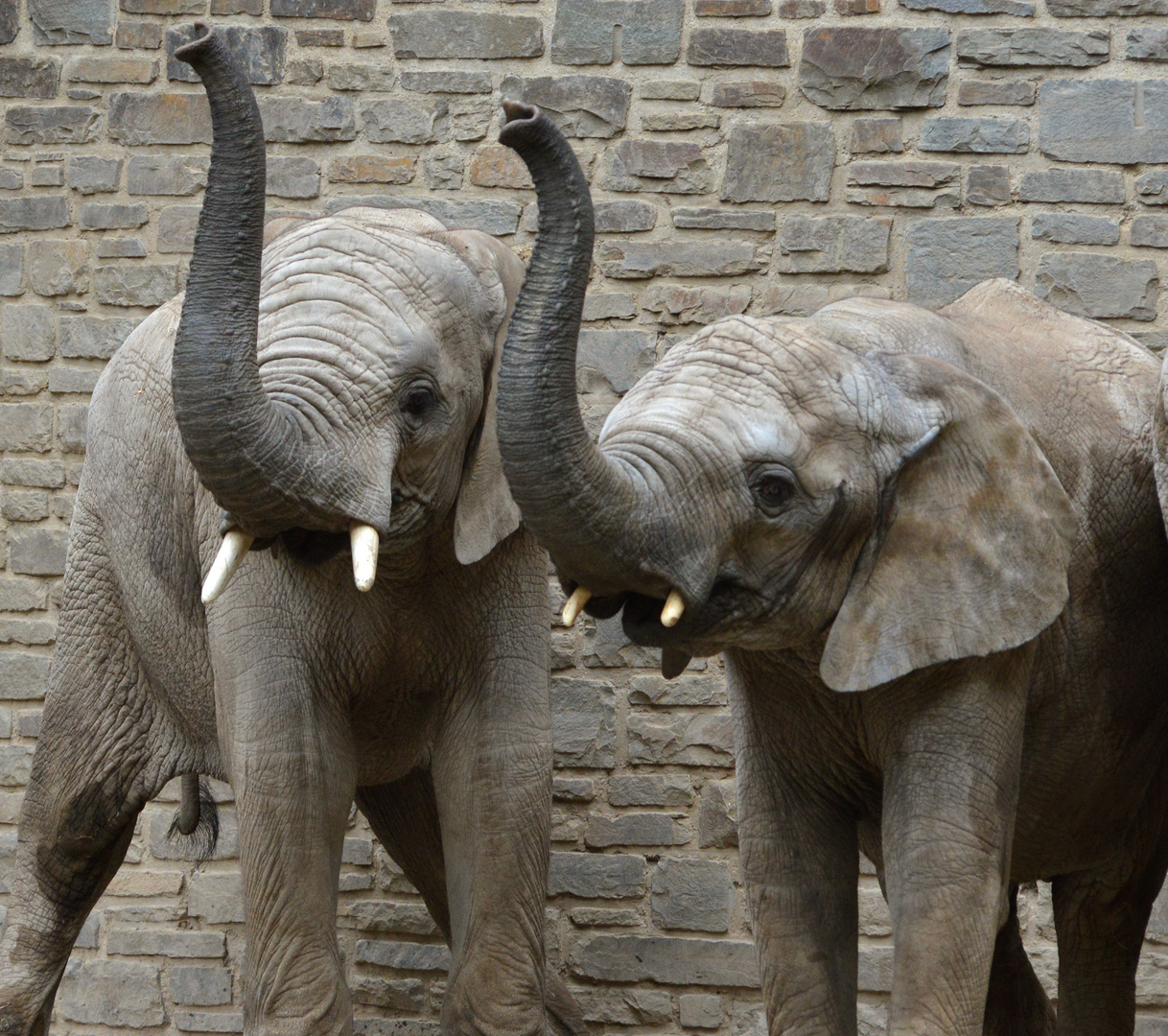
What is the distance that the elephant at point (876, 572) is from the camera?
335 cm

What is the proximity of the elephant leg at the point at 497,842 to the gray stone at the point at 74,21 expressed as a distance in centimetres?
385

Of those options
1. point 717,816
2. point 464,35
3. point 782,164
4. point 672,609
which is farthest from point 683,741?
point 672,609

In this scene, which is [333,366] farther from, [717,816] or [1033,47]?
[1033,47]

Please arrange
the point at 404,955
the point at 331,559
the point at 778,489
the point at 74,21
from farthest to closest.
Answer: the point at 74,21 < the point at 404,955 < the point at 331,559 < the point at 778,489

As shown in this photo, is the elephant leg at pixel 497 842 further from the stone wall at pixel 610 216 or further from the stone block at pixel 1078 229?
the stone block at pixel 1078 229

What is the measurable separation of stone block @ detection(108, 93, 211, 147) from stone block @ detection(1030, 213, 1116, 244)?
10.3 ft

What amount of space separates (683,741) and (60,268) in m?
2.98

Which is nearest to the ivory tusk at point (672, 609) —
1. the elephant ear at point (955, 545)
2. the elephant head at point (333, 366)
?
the elephant ear at point (955, 545)

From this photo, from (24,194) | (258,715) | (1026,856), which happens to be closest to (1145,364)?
(1026,856)

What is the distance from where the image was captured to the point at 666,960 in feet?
21.9

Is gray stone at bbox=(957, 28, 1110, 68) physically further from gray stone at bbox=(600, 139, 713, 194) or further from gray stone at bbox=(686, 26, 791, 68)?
gray stone at bbox=(600, 139, 713, 194)

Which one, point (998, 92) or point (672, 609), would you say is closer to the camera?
point (672, 609)

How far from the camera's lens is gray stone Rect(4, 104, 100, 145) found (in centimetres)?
723

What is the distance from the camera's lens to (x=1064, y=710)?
390 cm
